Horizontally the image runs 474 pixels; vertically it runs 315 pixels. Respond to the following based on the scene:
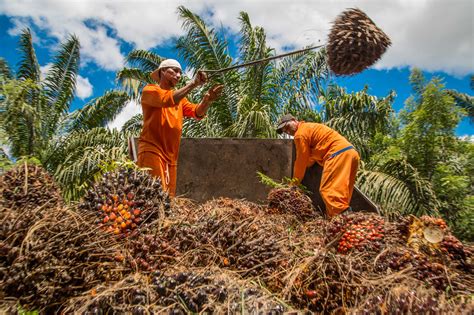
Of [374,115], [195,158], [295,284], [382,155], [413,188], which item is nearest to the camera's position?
[295,284]

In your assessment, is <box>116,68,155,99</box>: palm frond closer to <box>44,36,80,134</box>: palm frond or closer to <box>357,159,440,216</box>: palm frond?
<box>44,36,80,134</box>: palm frond

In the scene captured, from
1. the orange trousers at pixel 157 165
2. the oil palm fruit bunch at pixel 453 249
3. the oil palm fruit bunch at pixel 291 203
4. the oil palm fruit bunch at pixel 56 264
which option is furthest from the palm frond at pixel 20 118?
the oil palm fruit bunch at pixel 453 249

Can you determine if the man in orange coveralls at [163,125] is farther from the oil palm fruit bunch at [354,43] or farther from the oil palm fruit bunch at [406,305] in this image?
the oil palm fruit bunch at [406,305]

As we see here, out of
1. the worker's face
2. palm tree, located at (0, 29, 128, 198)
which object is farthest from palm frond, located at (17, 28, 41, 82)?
the worker's face

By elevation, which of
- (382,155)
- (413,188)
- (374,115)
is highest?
(374,115)

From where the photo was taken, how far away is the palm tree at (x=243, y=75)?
11.0m

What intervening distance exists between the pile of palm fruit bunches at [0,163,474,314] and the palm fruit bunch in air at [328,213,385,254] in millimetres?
12

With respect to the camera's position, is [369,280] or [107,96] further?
[107,96]

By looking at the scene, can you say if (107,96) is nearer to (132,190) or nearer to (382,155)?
(382,155)

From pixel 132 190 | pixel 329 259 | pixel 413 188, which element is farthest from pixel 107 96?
pixel 329 259

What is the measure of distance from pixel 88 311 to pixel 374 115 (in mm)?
10326

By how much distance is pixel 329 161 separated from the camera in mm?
4285

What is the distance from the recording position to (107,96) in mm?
11172

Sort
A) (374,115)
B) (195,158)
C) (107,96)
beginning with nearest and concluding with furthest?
(195,158) < (374,115) < (107,96)
